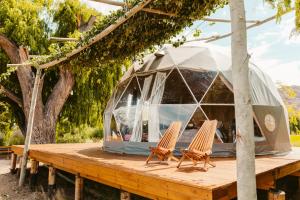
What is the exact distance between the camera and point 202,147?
5.15 meters

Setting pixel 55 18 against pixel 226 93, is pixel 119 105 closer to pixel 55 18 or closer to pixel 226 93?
pixel 226 93

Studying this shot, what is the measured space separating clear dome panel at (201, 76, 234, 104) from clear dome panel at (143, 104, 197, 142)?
0.45m

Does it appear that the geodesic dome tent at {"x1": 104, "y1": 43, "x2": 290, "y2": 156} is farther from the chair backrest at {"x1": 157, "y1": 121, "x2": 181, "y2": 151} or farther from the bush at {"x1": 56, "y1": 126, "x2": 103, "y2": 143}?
the bush at {"x1": 56, "y1": 126, "x2": 103, "y2": 143}

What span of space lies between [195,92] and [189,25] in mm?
2087

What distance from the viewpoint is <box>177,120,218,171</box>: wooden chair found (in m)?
4.86

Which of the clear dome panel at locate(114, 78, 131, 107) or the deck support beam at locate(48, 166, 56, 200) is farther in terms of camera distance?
the clear dome panel at locate(114, 78, 131, 107)

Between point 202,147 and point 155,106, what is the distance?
9.31ft

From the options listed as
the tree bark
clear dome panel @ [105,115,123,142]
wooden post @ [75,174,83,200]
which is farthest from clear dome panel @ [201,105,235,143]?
the tree bark

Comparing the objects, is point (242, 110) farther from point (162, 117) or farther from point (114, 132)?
point (114, 132)

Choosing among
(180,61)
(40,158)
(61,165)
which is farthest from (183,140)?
(40,158)

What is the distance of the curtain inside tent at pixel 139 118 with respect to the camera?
773cm

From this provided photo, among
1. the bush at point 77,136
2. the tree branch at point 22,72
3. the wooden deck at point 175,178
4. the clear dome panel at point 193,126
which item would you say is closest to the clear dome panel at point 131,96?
the clear dome panel at point 193,126

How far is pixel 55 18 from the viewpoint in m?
13.6

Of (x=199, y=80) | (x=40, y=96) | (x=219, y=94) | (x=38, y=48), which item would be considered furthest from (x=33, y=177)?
(x=38, y=48)
